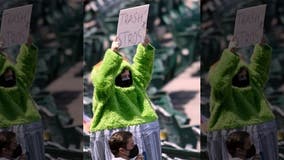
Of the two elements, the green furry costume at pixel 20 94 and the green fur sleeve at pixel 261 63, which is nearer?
the green fur sleeve at pixel 261 63

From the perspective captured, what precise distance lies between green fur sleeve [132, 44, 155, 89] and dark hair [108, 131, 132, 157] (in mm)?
302

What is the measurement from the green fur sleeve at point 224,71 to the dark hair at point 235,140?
26 centimetres

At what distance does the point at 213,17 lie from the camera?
167 inches

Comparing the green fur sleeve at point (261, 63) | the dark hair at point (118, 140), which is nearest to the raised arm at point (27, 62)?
the dark hair at point (118, 140)

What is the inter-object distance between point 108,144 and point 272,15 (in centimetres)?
116

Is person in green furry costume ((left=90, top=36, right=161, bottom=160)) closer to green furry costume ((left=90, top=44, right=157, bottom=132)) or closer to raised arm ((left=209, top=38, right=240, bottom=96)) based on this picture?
green furry costume ((left=90, top=44, right=157, bottom=132))

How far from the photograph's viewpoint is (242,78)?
4.10 metres

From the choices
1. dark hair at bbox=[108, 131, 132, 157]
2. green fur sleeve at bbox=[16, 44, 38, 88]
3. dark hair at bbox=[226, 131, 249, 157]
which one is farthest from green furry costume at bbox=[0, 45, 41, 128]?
dark hair at bbox=[226, 131, 249, 157]

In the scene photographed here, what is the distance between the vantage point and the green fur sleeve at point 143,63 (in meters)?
4.20

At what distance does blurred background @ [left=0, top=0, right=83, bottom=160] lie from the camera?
14.7 feet

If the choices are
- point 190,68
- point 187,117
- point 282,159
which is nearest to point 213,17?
point 190,68

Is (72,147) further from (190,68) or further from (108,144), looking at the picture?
(190,68)

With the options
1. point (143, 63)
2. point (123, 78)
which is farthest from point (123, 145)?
point (143, 63)

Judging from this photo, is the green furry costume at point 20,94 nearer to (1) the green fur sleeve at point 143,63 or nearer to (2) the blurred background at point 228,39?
(1) the green fur sleeve at point 143,63
